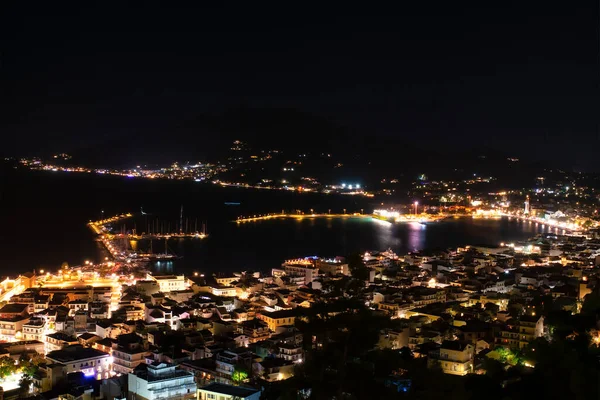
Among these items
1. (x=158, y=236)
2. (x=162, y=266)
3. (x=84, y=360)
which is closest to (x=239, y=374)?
(x=84, y=360)

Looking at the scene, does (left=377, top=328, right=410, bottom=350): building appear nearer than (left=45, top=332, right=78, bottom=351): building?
No

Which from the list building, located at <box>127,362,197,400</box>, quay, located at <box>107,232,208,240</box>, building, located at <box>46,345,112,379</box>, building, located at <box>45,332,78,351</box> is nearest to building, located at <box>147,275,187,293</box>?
building, located at <box>45,332,78,351</box>

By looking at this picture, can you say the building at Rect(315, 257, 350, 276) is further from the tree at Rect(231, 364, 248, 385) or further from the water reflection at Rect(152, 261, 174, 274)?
the tree at Rect(231, 364, 248, 385)

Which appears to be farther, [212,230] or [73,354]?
[212,230]

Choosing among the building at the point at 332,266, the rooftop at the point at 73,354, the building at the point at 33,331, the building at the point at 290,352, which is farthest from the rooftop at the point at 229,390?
the building at the point at 332,266

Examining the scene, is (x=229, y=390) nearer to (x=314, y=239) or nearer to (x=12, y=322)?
(x=12, y=322)
